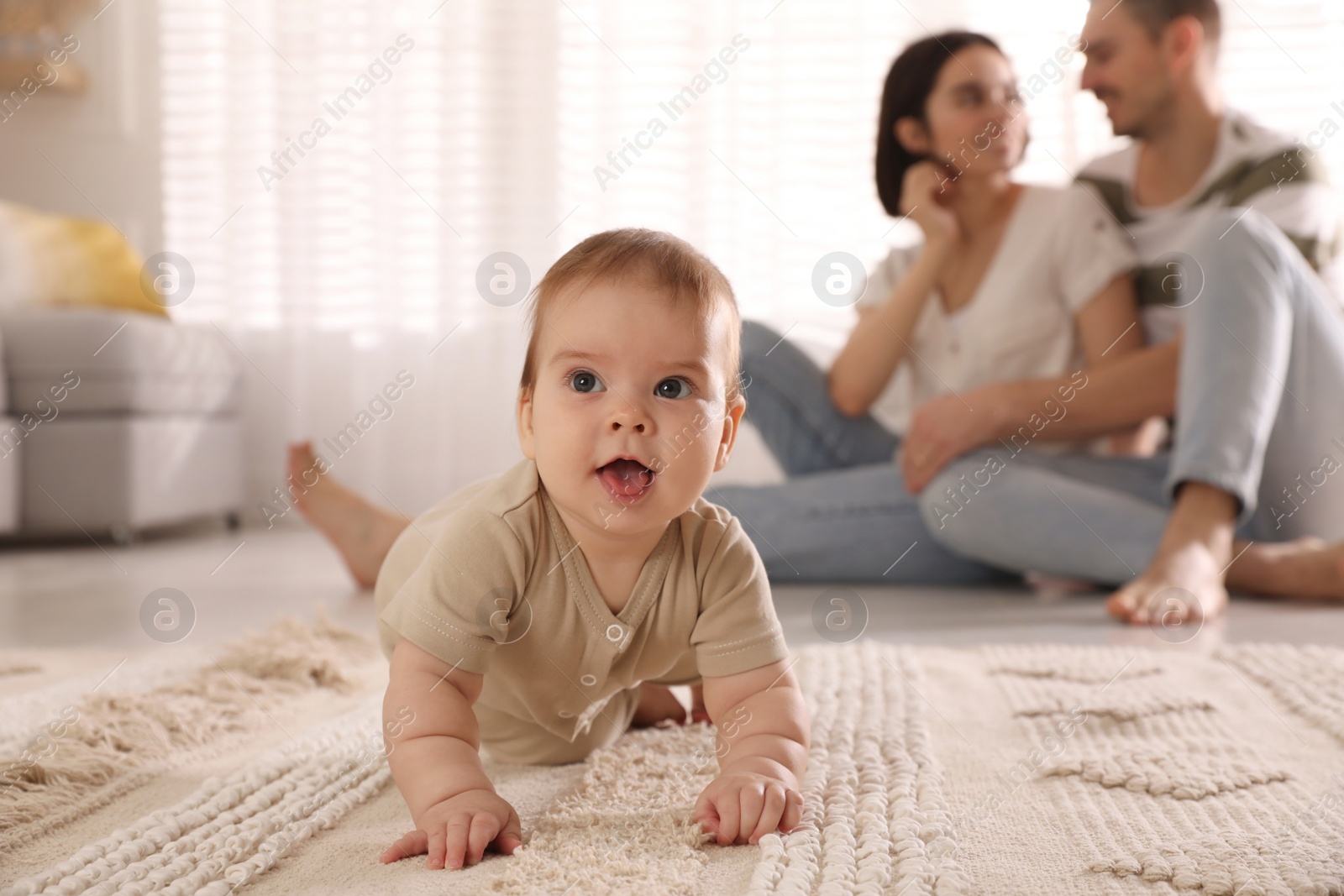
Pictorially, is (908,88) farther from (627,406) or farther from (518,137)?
(518,137)

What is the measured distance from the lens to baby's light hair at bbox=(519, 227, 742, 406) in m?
0.59

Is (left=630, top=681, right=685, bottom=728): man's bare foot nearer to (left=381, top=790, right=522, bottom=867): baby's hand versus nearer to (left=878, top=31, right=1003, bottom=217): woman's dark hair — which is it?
(left=381, top=790, right=522, bottom=867): baby's hand

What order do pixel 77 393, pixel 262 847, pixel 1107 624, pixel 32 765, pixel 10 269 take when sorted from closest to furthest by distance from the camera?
pixel 262 847 < pixel 32 765 < pixel 1107 624 < pixel 77 393 < pixel 10 269

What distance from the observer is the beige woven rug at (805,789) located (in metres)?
0.49

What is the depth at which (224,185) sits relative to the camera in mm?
3104

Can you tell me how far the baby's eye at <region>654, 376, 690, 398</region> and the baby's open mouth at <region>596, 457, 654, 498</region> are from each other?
0.04 metres

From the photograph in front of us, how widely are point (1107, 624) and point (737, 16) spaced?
2.18 meters

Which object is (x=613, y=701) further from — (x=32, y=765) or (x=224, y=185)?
(x=224, y=185)

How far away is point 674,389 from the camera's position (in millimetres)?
585

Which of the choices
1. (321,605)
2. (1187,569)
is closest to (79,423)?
(321,605)

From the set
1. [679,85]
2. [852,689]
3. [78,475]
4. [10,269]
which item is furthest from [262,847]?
[679,85]

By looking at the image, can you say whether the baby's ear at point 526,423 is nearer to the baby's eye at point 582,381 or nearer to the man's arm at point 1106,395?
the baby's eye at point 582,381
